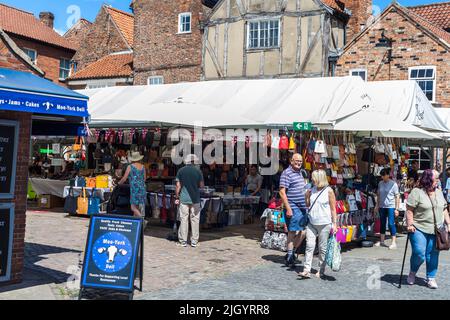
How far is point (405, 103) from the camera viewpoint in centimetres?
1279

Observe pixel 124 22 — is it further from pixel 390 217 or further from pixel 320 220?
pixel 320 220

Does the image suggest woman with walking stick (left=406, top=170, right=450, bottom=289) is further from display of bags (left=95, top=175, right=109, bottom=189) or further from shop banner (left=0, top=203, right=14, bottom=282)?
display of bags (left=95, top=175, right=109, bottom=189)

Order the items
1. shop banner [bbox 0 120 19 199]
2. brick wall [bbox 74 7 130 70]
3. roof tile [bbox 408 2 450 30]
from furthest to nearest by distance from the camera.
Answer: brick wall [bbox 74 7 130 70], roof tile [bbox 408 2 450 30], shop banner [bbox 0 120 19 199]

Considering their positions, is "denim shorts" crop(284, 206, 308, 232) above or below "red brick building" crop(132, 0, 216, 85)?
below

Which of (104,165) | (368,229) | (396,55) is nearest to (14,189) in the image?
(368,229)

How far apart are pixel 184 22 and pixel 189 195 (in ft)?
58.9

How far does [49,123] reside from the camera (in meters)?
8.16

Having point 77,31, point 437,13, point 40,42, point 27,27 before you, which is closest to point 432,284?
point 437,13

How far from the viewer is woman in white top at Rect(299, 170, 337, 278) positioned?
7898mm

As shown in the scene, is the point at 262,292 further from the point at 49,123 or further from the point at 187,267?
the point at 49,123

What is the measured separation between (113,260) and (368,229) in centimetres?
665

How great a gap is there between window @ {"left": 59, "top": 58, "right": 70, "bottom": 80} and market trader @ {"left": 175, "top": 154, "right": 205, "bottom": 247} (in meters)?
28.4

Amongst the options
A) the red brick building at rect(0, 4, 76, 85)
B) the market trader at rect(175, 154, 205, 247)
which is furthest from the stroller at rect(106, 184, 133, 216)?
the red brick building at rect(0, 4, 76, 85)

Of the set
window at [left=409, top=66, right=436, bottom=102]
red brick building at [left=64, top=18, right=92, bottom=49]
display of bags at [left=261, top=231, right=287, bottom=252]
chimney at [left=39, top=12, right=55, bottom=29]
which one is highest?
chimney at [left=39, top=12, right=55, bottom=29]
